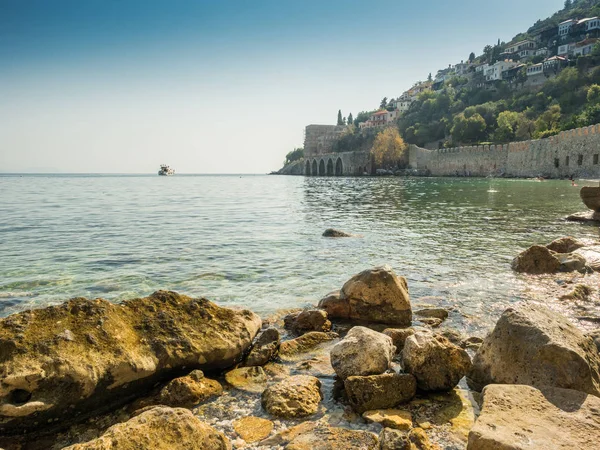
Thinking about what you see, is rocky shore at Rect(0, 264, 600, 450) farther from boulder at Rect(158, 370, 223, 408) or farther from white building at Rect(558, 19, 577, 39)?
white building at Rect(558, 19, 577, 39)

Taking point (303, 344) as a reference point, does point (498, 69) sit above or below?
above

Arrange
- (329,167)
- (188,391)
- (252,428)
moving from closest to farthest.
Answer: (252,428) < (188,391) < (329,167)

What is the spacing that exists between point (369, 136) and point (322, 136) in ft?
80.9

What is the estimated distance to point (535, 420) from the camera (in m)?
3.22

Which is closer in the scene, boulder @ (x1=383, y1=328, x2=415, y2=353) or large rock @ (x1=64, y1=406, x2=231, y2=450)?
large rock @ (x1=64, y1=406, x2=231, y2=450)

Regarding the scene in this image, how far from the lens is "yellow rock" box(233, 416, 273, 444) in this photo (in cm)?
385

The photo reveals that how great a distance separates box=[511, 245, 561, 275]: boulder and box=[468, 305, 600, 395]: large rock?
6140 mm

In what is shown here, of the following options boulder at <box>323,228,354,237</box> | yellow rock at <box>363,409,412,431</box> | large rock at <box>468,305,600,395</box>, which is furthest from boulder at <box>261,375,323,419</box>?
boulder at <box>323,228,354,237</box>

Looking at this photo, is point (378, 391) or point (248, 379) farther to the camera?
point (248, 379)

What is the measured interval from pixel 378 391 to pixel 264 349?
69.3 inches

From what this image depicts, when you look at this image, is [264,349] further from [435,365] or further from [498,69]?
[498,69]

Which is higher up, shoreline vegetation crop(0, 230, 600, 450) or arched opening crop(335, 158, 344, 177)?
arched opening crop(335, 158, 344, 177)

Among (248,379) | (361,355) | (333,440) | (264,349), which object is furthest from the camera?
(264,349)

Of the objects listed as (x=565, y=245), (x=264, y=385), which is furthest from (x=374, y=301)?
(x=565, y=245)
